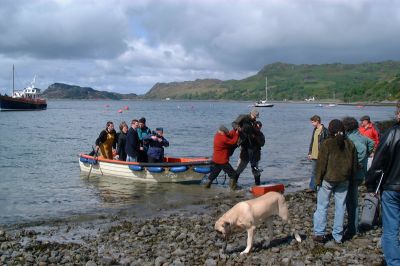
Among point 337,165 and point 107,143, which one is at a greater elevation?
point 337,165

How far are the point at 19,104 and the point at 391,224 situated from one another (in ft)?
330

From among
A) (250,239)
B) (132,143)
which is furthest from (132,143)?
(250,239)

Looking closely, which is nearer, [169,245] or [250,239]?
[250,239]

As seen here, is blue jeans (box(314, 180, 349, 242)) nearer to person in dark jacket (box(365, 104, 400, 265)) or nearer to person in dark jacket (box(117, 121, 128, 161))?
person in dark jacket (box(365, 104, 400, 265))

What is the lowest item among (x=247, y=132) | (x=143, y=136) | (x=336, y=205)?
(x=336, y=205)

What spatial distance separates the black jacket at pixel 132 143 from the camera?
1648 centimetres

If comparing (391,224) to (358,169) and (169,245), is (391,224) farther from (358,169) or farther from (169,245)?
(169,245)

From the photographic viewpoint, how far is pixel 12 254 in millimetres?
8789

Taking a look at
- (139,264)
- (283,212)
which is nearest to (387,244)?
(283,212)

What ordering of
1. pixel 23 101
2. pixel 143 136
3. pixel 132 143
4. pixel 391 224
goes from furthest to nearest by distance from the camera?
pixel 23 101 → pixel 132 143 → pixel 143 136 → pixel 391 224

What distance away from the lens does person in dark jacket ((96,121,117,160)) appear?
18062 millimetres

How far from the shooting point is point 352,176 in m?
8.06

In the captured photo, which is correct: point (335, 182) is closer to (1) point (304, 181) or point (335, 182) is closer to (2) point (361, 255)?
Answer: (2) point (361, 255)

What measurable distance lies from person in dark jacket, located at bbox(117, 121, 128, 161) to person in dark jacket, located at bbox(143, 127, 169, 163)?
94 cm
